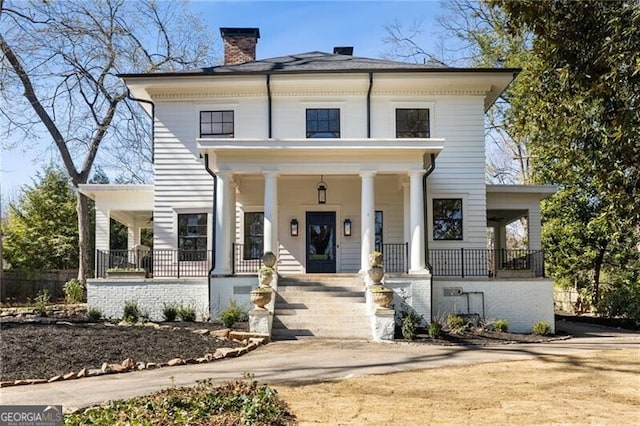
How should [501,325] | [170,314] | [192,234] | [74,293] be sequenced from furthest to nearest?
[74,293] < [192,234] < [170,314] < [501,325]

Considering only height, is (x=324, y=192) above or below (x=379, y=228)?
above

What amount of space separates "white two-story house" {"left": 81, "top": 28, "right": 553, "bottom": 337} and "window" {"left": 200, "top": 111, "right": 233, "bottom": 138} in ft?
0.10

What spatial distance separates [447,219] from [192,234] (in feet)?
25.7

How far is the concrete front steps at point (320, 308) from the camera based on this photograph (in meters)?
14.2

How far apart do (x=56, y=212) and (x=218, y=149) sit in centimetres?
1967

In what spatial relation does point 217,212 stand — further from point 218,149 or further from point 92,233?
point 92,233

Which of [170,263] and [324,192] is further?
Answer: [324,192]

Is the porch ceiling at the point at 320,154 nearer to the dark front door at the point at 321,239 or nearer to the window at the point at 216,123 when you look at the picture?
the window at the point at 216,123

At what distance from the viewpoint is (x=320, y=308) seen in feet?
49.9

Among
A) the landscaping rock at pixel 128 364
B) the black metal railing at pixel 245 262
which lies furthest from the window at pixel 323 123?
the landscaping rock at pixel 128 364

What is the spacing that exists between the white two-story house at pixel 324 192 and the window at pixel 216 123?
0.10ft

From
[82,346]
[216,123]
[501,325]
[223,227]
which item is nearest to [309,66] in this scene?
[216,123]

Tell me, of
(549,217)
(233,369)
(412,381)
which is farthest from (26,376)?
(549,217)

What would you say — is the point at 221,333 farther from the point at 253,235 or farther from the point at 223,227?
the point at 253,235
